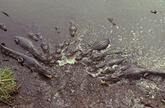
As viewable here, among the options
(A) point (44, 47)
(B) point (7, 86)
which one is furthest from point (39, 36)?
(B) point (7, 86)

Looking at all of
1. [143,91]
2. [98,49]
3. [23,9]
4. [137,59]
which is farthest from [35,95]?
[23,9]

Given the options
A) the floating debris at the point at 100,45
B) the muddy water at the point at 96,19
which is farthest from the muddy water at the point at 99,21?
the floating debris at the point at 100,45

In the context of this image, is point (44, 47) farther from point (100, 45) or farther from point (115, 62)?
point (115, 62)

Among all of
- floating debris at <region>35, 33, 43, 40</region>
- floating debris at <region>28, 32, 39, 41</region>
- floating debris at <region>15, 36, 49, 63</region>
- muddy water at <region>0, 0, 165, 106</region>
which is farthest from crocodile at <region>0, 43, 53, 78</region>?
floating debris at <region>35, 33, 43, 40</region>

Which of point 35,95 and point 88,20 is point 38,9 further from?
point 35,95

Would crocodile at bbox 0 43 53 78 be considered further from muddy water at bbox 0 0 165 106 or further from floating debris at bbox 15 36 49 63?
muddy water at bbox 0 0 165 106

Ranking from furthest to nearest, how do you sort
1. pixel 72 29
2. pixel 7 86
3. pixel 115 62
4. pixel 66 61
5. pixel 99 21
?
pixel 99 21 → pixel 72 29 → pixel 115 62 → pixel 66 61 → pixel 7 86

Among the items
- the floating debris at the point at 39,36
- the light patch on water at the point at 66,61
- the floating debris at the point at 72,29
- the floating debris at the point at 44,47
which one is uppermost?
the floating debris at the point at 72,29

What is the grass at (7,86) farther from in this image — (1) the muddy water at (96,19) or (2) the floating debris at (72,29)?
(2) the floating debris at (72,29)
